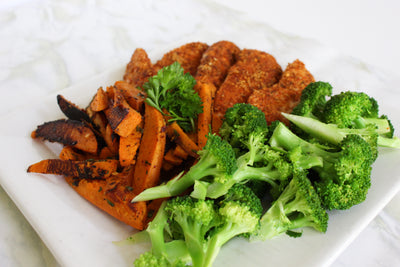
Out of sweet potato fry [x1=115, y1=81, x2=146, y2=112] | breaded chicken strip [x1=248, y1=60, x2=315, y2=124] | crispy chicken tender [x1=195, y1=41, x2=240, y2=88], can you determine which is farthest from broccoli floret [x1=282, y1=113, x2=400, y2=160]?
sweet potato fry [x1=115, y1=81, x2=146, y2=112]

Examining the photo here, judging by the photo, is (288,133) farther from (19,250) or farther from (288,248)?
(19,250)

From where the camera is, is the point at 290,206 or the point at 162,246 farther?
the point at 290,206

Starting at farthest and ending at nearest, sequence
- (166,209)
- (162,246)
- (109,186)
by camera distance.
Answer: (109,186) → (166,209) → (162,246)

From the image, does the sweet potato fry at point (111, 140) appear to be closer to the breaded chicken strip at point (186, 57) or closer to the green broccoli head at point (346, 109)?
the breaded chicken strip at point (186, 57)

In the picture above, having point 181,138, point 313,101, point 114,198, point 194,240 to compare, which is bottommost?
point 114,198

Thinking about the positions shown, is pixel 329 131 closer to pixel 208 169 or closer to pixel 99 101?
pixel 208 169

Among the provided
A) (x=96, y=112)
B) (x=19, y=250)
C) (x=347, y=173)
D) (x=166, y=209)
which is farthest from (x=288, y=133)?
(x=19, y=250)

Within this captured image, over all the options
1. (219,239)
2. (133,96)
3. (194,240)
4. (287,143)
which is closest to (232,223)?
(219,239)
